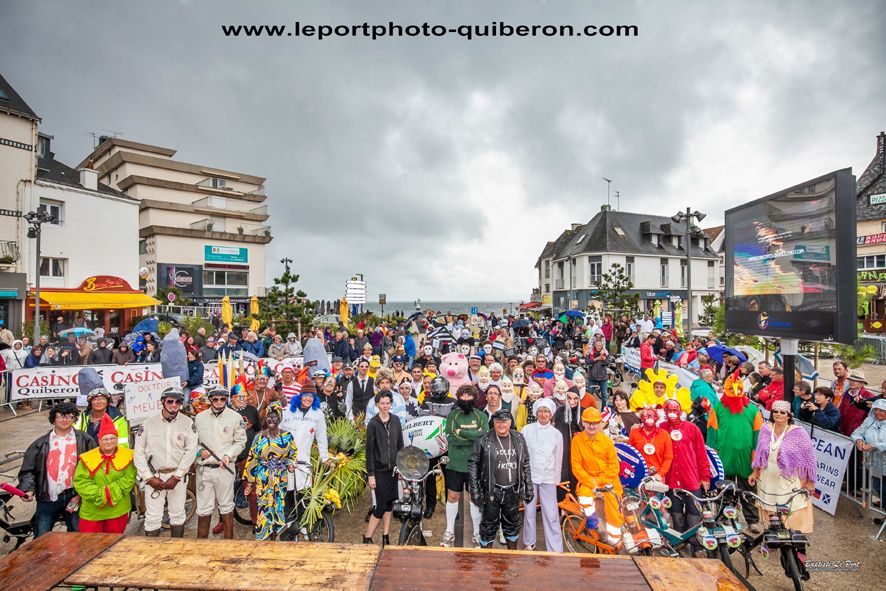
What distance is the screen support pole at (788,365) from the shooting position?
6711 millimetres

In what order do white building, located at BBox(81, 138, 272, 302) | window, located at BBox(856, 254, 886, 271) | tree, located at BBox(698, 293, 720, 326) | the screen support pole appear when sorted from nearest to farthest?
the screen support pole → tree, located at BBox(698, 293, 720, 326) → window, located at BBox(856, 254, 886, 271) → white building, located at BBox(81, 138, 272, 302)

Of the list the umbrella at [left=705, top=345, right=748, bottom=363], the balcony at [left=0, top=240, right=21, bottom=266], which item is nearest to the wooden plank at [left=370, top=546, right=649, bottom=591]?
the umbrella at [left=705, top=345, right=748, bottom=363]

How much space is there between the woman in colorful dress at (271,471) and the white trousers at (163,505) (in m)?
0.70

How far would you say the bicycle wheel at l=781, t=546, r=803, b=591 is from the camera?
4066mm

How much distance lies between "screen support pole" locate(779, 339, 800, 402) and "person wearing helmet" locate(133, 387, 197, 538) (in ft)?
26.6

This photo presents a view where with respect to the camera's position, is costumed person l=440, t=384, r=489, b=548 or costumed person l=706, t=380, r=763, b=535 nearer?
costumed person l=440, t=384, r=489, b=548

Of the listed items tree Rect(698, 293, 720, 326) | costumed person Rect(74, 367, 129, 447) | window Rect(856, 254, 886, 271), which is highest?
window Rect(856, 254, 886, 271)

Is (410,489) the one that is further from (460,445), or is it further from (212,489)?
(212,489)

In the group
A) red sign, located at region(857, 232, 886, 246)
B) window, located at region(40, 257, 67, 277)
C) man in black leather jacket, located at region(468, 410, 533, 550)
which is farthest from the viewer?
red sign, located at region(857, 232, 886, 246)

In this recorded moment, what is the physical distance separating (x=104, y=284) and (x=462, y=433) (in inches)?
1120

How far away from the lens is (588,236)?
4347 cm

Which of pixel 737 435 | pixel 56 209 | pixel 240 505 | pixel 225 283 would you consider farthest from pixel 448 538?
pixel 225 283

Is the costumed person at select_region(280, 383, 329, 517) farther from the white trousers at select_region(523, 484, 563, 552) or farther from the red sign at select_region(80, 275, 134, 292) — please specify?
the red sign at select_region(80, 275, 134, 292)

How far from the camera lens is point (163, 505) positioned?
15.8ft
